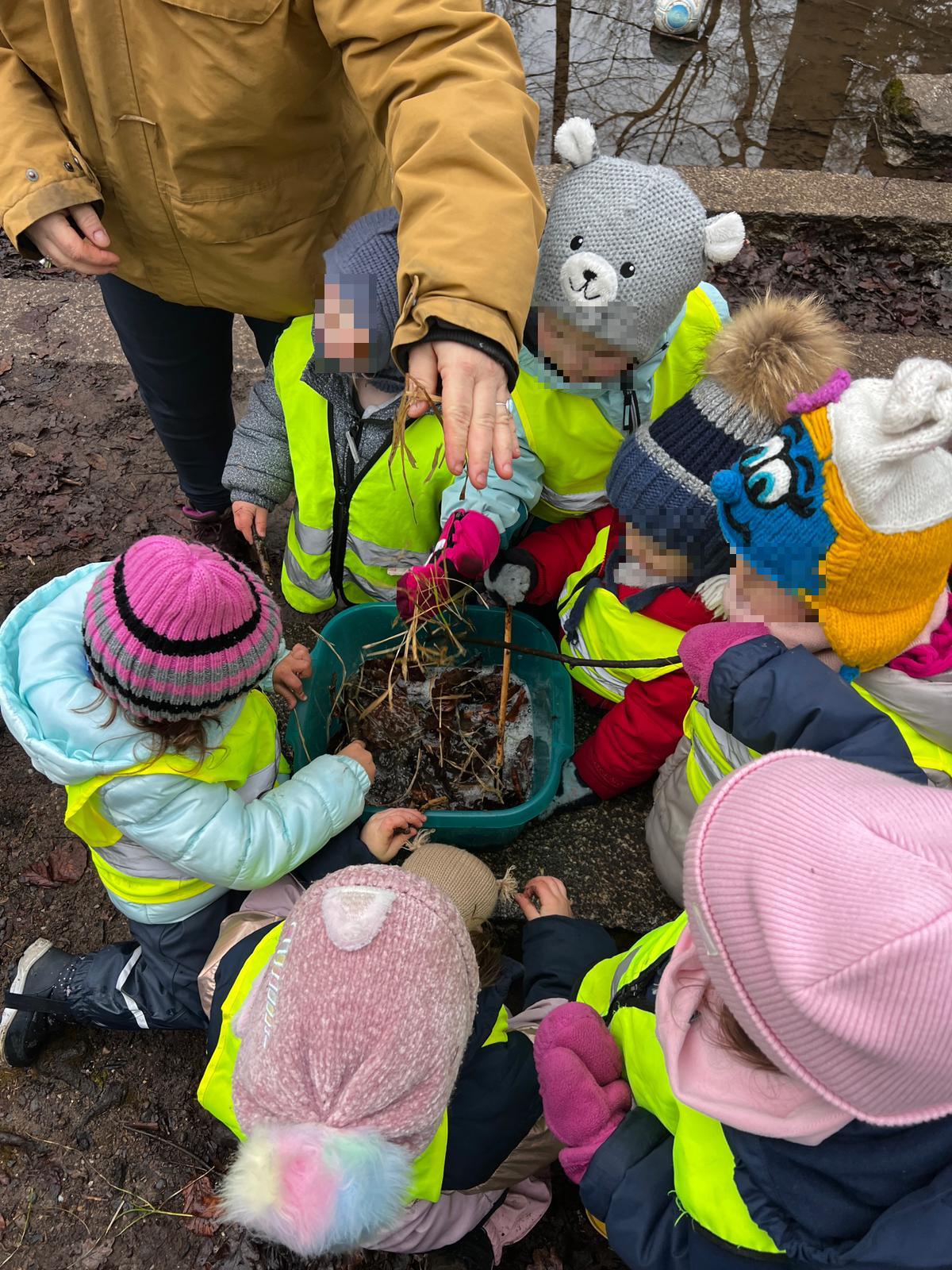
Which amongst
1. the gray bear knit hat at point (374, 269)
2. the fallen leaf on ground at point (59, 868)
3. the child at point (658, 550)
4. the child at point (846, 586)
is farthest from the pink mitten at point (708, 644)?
the fallen leaf on ground at point (59, 868)

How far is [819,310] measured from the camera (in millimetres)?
2092

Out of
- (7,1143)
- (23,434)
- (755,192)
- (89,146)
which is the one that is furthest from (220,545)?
(755,192)

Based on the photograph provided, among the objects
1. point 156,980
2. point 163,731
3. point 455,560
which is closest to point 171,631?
point 163,731

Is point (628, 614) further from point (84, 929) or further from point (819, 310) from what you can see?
point (84, 929)

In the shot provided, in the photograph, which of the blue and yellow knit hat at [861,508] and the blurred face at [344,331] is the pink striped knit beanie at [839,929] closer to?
the blue and yellow knit hat at [861,508]

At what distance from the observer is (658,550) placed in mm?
2119

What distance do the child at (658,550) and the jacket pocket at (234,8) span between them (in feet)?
3.89

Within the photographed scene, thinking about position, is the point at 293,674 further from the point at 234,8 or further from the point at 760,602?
the point at 234,8

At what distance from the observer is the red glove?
222cm

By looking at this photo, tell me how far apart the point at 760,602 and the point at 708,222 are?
1.07m

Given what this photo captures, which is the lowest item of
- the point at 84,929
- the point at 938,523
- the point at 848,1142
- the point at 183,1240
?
the point at 183,1240

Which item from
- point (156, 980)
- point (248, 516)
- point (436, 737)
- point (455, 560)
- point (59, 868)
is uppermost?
point (455, 560)

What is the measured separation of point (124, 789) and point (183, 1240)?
1.18m

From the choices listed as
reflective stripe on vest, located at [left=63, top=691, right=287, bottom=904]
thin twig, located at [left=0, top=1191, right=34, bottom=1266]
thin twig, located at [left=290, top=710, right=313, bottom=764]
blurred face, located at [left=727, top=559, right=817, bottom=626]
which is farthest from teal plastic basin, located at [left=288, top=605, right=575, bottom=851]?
thin twig, located at [left=0, top=1191, right=34, bottom=1266]
